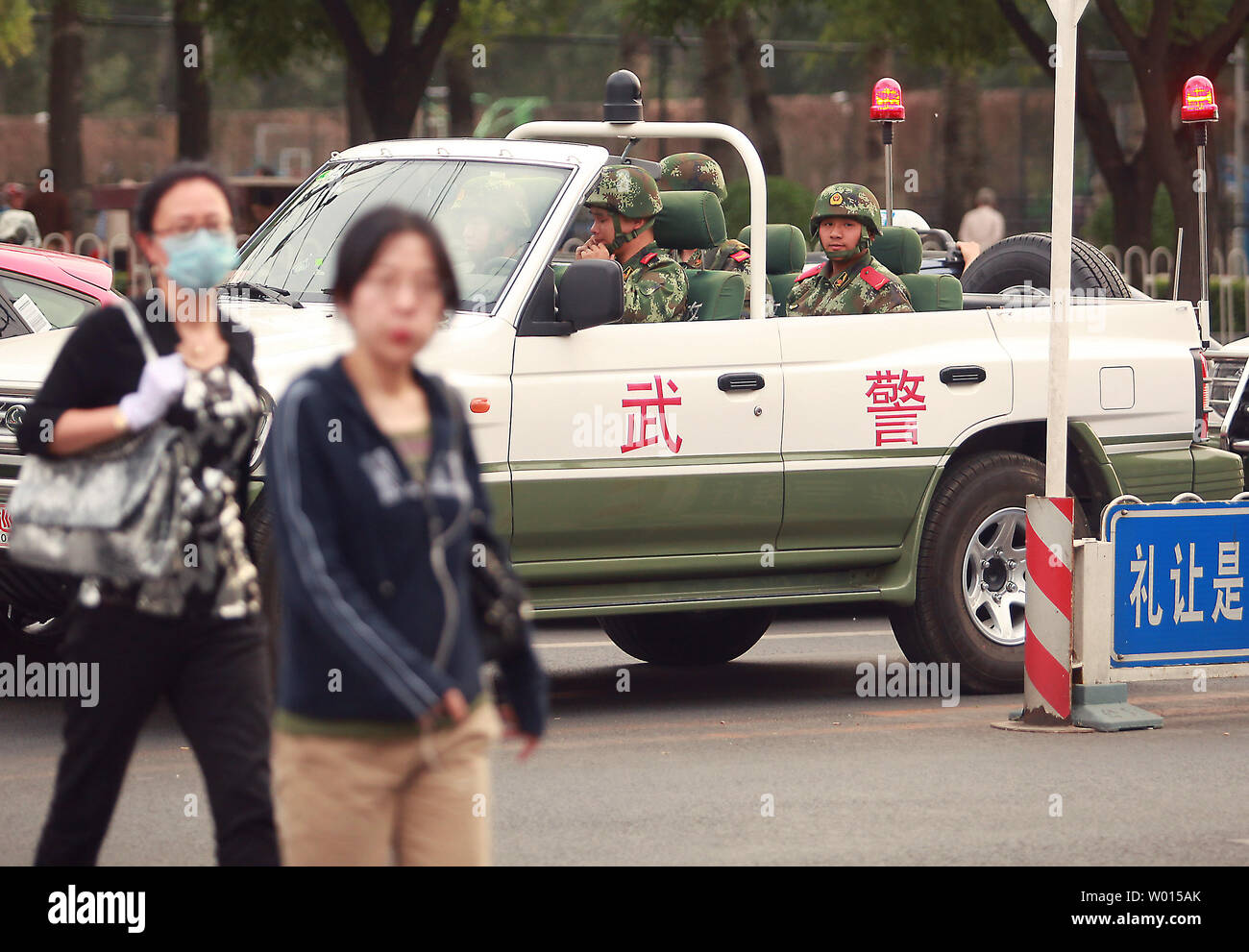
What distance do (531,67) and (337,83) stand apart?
6.60m

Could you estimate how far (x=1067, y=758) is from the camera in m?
8.04

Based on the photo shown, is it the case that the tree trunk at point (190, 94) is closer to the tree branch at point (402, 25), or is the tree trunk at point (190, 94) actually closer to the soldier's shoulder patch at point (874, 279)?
the tree branch at point (402, 25)

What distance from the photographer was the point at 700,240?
962 centimetres

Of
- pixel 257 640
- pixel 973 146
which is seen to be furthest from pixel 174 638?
pixel 973 146

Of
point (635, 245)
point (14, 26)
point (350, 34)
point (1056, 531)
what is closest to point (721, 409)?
point (635, 245)

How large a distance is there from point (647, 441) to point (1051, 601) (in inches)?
65.3

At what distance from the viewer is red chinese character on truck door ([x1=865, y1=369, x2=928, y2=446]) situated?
9.03m

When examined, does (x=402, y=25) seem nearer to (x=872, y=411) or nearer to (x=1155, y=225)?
(x=1155, y=225)

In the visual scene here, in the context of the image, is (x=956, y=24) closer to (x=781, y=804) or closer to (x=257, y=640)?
(x=781, y=804)

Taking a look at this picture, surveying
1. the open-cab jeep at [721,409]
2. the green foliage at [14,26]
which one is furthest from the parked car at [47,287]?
the green foliage at [14,26]

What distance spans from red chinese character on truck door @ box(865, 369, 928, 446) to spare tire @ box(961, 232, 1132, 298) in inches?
112

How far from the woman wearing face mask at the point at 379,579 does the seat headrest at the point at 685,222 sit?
5660mm

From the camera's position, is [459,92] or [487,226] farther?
[459,92]

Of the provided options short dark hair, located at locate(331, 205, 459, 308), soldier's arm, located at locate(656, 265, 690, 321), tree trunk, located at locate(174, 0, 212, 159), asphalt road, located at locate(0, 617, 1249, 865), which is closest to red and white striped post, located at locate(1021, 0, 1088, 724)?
asphalt road, located at locate(0, 617, 1249, 865)
